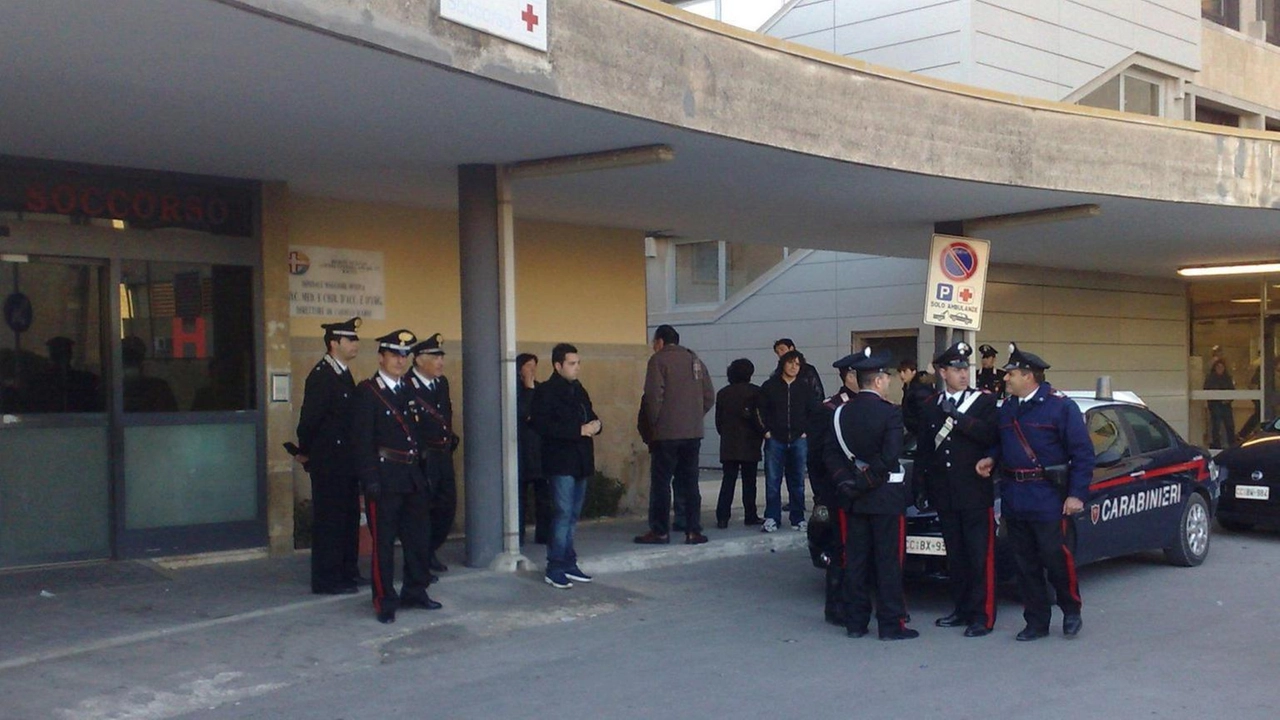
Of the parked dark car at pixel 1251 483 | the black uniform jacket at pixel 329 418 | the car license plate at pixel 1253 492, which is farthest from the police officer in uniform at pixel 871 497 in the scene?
the car license plate at pixel 1253 492

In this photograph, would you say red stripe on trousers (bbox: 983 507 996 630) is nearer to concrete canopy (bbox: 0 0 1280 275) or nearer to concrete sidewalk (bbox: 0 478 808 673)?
concrete sidewalk (bbox: 0 478 808 673)

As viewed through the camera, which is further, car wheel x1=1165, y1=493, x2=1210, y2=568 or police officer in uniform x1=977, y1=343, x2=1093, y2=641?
car wheel x1=1165, y1=493, x2=1210, y2=568

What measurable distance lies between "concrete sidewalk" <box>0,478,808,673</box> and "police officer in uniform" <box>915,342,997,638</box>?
107 inches

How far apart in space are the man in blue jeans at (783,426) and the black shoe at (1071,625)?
414cm

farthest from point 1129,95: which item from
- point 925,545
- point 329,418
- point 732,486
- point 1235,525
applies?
point 329,418

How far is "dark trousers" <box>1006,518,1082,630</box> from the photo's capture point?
7805mm

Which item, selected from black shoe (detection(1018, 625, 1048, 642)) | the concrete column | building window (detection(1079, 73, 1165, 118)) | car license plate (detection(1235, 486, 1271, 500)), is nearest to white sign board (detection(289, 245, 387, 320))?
the concrete column

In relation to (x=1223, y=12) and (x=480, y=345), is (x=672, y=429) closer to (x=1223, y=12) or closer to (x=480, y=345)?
(x=480, y=345)

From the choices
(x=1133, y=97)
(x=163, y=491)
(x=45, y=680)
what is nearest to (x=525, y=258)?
(x=163, y=491)

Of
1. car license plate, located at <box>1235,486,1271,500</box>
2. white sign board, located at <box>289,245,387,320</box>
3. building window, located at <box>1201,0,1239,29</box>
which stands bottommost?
car license plate, located at <box>1235,486,1271,500</box>

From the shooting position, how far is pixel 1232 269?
18.7 m

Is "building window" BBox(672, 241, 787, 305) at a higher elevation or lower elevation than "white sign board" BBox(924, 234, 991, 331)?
higher

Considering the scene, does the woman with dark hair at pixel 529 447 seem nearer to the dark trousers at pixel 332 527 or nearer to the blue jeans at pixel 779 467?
the dark trousers at pixel 332 527

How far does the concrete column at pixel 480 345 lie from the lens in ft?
31.7
